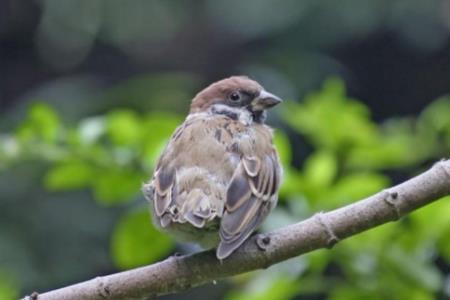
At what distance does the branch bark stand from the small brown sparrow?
0.12 m

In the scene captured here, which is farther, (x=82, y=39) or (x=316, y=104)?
(x=82, y=39)

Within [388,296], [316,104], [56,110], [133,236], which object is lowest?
[388,296]

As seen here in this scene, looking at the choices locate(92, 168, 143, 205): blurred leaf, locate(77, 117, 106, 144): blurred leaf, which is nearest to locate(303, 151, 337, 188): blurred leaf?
locate(92, 168, 143, 205): blurred leaf

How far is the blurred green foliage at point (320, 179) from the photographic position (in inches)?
142

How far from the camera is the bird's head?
387cm

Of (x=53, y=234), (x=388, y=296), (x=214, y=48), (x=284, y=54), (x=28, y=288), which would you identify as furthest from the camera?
(x=214, y=48)

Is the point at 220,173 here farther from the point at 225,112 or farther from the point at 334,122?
the point at 334,122

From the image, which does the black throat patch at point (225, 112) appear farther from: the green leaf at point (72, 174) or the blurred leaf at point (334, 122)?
the green leaf at point (72, 174)

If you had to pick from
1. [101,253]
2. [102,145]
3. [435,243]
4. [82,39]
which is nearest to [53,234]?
[101,253]

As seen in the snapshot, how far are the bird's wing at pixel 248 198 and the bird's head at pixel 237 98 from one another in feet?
0.83

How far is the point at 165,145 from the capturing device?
3748 millimetres

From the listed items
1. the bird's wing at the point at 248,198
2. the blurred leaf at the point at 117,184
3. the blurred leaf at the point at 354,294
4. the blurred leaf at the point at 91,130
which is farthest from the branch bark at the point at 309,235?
the blurred leaf at the point at 91,130

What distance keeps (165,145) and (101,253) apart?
3.56 meters

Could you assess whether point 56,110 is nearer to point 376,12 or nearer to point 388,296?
point 376,12
